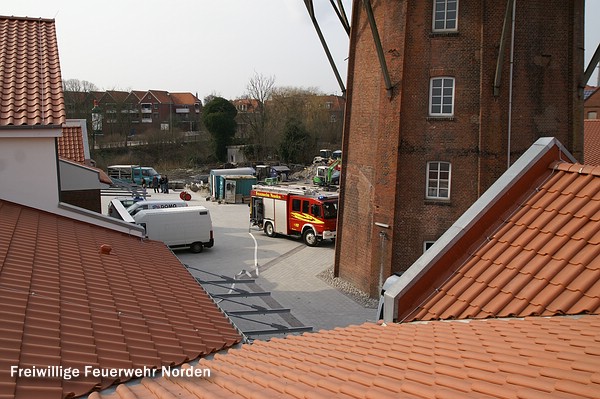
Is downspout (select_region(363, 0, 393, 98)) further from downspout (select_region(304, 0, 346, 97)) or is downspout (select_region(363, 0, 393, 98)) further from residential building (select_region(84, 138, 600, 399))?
residential building (select_region(84, 138, 600, 399))

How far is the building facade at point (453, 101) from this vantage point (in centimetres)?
1602

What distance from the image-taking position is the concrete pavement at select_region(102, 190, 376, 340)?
54.4 feet

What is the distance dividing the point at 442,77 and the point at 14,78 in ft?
38.8

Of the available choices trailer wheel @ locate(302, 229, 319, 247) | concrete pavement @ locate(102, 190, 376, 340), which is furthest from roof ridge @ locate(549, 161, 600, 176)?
trailer wheel @ locate(302, 229, 319, 247)

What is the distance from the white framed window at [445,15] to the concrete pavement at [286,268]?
29.7 feet

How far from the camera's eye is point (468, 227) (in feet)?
22.1

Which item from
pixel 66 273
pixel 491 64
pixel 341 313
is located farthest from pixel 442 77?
pixel 66 273

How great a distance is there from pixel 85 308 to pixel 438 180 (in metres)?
13.2

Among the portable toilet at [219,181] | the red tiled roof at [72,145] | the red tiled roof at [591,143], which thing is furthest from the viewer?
the portable toilet at [219,181]

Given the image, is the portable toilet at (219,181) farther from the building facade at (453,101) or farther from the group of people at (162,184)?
the building facade at (453,101)

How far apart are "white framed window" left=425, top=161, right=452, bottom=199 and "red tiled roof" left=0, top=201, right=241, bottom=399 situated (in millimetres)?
9872

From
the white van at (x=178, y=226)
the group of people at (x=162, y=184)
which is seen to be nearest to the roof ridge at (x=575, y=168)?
the white van at (x=178, y=226)

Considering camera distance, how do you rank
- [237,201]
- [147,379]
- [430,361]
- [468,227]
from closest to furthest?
[430,361], [147,379], [468,227], [237,201]

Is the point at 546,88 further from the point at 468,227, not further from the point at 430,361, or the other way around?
the point at 430,361
